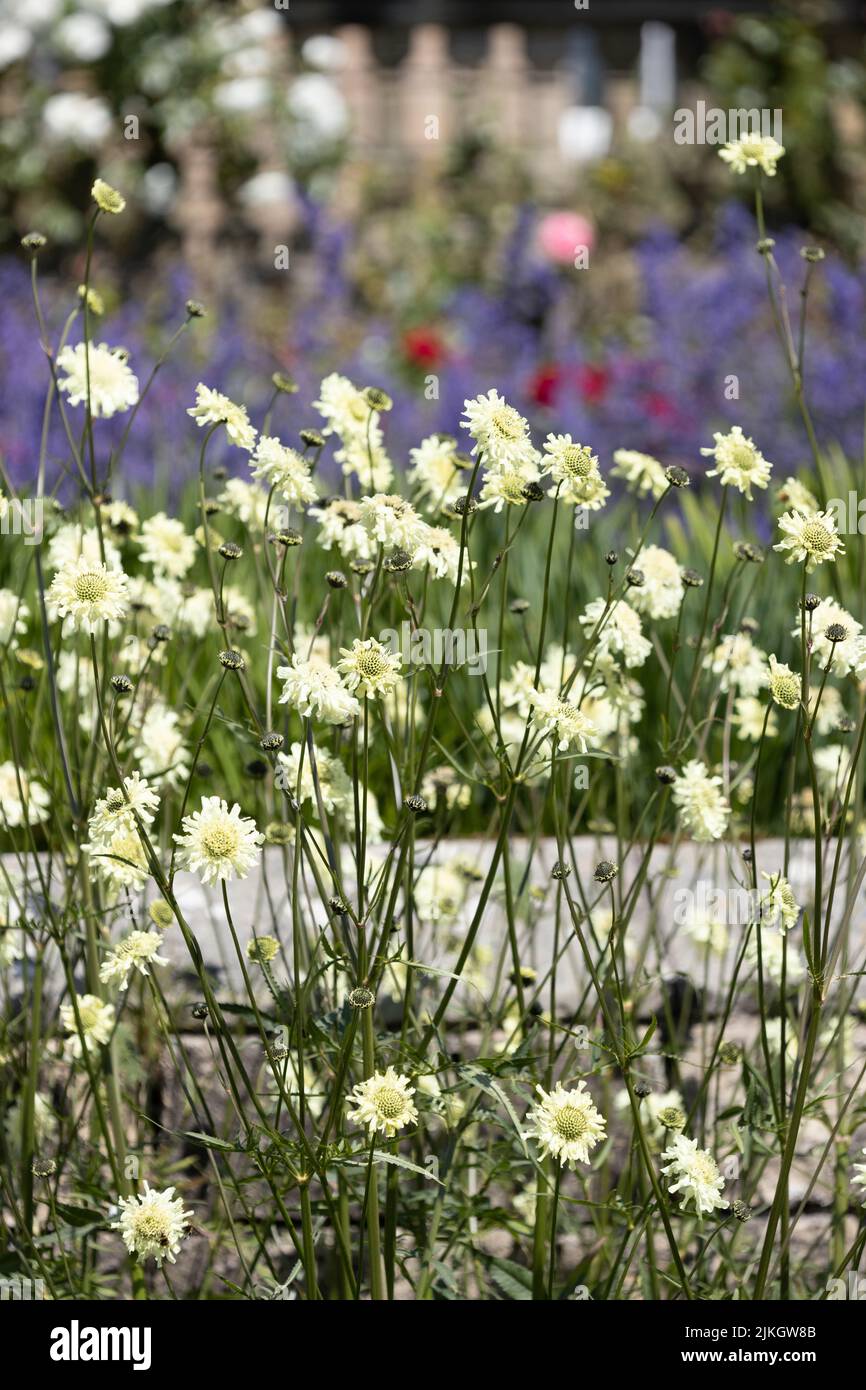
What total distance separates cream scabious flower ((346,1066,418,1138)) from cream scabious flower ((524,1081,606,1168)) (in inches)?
4.6

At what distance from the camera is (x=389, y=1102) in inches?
54.4

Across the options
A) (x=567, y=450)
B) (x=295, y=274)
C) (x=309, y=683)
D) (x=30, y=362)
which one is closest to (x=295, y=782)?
(x=309, y=683)

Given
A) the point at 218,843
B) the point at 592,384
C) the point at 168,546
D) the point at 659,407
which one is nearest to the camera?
the point at 218,843

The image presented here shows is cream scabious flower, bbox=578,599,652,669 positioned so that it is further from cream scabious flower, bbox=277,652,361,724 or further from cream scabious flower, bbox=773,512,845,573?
cream scabious flower, bbox=277,652,361,724

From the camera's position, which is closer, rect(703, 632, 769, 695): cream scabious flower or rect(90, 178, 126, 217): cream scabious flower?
rect(90, 178, 126, 217): cream scabious flower

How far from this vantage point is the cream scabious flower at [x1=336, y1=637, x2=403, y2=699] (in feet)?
4.47

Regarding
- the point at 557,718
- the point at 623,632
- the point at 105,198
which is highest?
the point at 105,198

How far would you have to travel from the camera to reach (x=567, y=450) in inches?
58.1

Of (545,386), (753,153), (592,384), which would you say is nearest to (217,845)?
(753,153)

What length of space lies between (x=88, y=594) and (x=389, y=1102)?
1.76 ft

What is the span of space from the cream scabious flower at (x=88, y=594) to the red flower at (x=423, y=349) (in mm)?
5068

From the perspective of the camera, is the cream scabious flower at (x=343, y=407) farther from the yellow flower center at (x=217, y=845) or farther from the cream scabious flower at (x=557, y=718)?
the yellow flower center at (x=217, y=845)

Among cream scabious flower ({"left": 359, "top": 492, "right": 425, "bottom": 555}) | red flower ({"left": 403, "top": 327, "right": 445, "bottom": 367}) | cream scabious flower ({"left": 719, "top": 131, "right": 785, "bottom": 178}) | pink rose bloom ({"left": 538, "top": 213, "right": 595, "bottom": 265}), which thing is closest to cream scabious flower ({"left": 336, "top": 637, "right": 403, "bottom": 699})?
cream scabious flower ({"left": 359, "top": 492, "right": 425, "bottom": 555})

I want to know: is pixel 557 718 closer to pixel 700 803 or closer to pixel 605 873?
pixel 605 873
